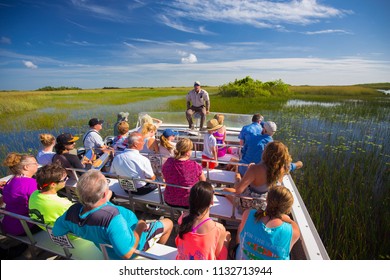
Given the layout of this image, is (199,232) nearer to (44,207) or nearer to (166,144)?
(44,207)

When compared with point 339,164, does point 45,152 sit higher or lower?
higher

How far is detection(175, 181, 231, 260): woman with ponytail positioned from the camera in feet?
5.26

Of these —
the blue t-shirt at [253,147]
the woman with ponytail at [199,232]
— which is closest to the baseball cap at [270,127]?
the blue t-shirt at [253,147]

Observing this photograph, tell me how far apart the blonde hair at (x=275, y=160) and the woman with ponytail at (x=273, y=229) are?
728 mm

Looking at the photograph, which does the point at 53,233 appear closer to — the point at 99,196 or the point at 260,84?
the point at 99,196

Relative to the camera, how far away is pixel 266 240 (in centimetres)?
161

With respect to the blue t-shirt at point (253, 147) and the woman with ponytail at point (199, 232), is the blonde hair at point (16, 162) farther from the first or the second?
the blue t-shirt at point (253, 147)

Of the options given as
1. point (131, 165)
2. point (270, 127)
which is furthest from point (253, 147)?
point (131, 165)

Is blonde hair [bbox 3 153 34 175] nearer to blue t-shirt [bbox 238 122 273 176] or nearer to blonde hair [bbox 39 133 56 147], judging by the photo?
blonde hair [bbox 39 133 56 147]

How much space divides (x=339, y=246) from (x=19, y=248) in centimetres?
449

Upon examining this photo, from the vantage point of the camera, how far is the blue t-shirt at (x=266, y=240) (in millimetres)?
1593

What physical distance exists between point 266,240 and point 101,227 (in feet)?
4.21

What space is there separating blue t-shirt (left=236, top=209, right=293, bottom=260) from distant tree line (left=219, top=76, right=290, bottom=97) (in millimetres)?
25651

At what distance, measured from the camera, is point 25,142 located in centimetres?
852
